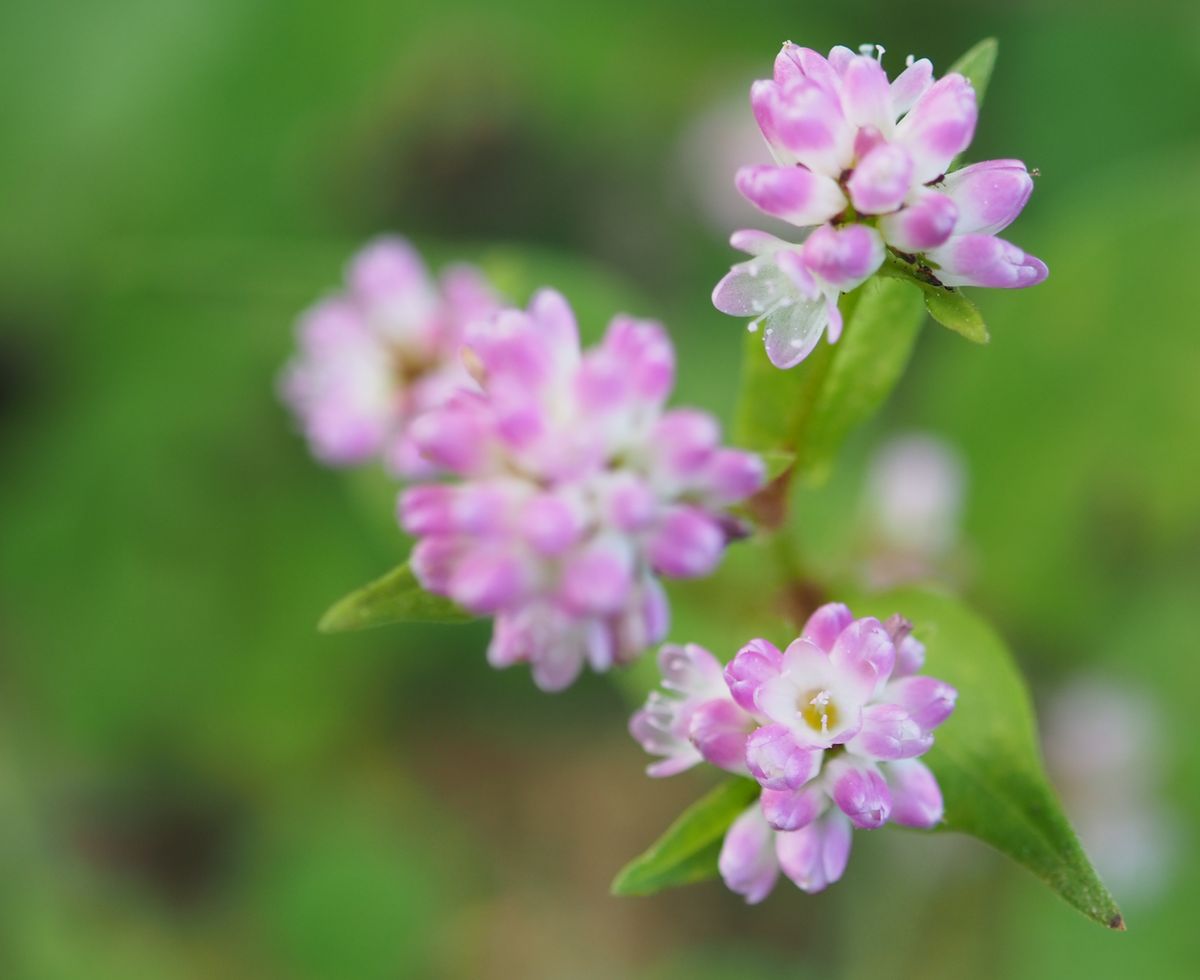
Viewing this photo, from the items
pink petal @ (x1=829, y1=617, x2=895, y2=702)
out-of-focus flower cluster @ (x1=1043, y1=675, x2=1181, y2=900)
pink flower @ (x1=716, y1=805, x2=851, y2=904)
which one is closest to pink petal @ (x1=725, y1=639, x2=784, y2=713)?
pink petal @ (x1=829, y1=617, x2=895, y2=702)

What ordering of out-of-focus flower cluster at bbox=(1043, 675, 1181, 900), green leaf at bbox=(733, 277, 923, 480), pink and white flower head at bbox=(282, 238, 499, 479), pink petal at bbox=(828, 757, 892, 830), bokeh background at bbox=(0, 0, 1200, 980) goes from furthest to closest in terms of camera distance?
1. bokeh background at bbox=(0, 0, 1200, 980)
2. out-of-focus flower cluster at bbox=(1043, 675, 1181, 900)
3. pink and white flower head at bbox=(282, 238, 499, 479)
4. green leaf at bbox=(733, 277, 923, 480)
5. pink petal at bbox=(828, 757, 892, 830)

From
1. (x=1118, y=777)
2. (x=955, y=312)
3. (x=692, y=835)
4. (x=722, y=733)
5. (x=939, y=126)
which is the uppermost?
(x=939, y=126)

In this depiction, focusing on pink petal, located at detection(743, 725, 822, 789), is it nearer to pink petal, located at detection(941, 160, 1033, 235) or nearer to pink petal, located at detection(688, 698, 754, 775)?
pink petal, located at detection(688, 698, 754, 775)

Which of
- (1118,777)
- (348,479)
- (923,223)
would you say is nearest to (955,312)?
(923,223)

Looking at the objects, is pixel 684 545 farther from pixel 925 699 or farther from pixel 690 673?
pixel 925 699

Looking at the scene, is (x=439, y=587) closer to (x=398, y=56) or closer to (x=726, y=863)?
(x=726, y=863)

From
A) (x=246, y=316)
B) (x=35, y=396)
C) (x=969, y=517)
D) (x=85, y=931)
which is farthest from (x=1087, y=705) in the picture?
(x=35, y=396)

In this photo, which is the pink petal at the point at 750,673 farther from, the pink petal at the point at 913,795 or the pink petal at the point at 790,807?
the pink petal at the point at 913,795
